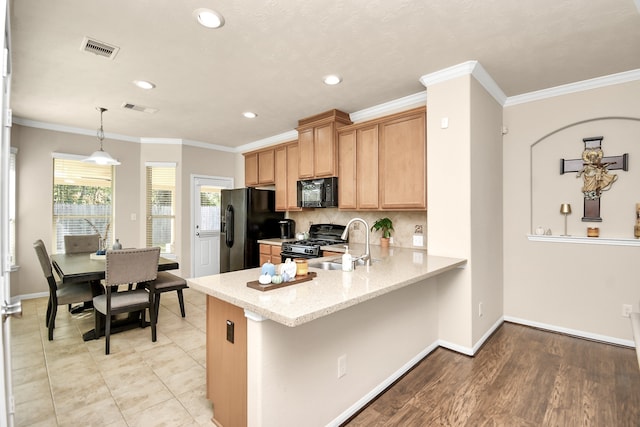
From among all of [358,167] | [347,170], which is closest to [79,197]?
[347,170]

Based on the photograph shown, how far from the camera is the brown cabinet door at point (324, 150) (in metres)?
3.90

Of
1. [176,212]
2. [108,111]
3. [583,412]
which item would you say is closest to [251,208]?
[176,212]

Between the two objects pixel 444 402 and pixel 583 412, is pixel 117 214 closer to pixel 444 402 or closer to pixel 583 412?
pixel 444 402

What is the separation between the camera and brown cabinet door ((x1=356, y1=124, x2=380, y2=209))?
3.52 meters

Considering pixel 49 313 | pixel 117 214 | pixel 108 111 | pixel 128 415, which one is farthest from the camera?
pixel 117 214

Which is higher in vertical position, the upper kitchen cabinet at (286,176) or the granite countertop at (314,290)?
the upper kitchen cabinet at (286,176)

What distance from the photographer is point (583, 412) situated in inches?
77.0

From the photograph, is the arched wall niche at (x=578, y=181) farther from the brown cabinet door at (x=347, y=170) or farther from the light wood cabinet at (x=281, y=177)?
the light wood cabinet at (x=281, y=177)

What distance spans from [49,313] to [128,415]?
2070 millimetres

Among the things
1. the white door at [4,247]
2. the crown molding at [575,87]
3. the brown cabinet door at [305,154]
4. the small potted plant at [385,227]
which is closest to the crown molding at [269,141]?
the brown cabinet door at [305,154]

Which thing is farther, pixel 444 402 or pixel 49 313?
pixel 49 313

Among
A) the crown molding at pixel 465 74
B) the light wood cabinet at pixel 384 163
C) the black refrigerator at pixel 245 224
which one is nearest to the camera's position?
the crown molding at pixel 465 74

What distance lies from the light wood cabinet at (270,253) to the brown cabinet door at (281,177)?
2.14 feet

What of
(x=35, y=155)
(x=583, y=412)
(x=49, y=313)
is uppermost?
(x=35, y=155)
